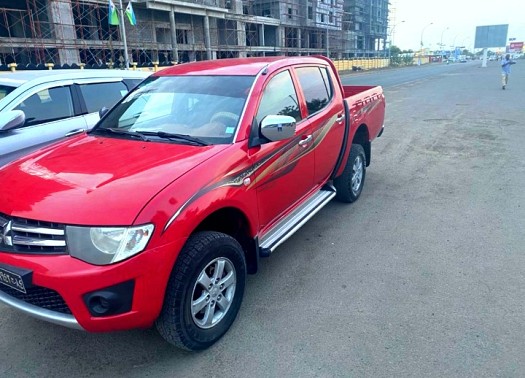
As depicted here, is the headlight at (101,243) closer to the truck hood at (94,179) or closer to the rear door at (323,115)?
the truck hood at (94,179)

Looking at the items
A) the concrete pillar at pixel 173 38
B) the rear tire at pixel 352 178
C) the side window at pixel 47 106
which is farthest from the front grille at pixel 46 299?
the concrete pillar at pixel 173 38

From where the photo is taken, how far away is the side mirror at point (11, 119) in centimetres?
466

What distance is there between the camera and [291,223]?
3811 mm

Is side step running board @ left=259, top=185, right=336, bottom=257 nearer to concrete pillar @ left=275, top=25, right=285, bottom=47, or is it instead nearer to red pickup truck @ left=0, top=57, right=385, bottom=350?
red pickup truck @ left=0, top=57, right=385, bottom=350

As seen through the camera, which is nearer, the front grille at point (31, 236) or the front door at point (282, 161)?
the front grille at point (31, 236)

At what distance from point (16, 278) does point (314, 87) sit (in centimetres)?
336

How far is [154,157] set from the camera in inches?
113

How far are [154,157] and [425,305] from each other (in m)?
2.36

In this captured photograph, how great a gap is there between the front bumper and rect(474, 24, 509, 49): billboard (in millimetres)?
99847

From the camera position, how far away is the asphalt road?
266 centimetres

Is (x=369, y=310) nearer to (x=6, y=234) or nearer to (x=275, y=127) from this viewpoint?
(x=275, y=127)

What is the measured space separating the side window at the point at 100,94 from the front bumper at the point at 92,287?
3860 mm

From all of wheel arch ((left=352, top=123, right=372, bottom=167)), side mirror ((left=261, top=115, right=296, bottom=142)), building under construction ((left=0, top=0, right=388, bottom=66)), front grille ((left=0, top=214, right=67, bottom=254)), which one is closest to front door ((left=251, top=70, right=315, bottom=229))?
side mirror ((left=261, top=115, right=296, bottom=142))

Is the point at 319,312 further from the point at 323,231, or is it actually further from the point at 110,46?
the point at 110,46
